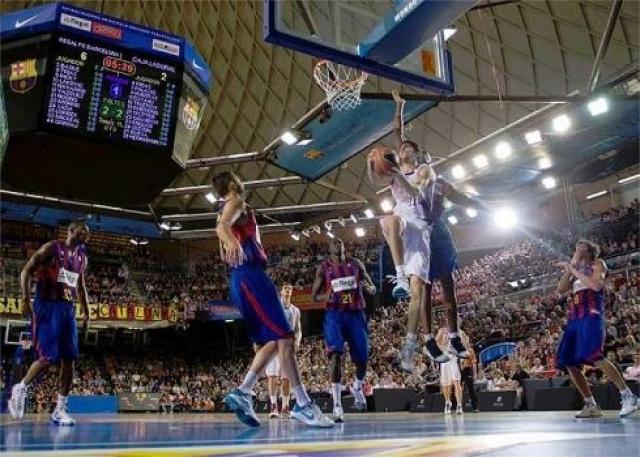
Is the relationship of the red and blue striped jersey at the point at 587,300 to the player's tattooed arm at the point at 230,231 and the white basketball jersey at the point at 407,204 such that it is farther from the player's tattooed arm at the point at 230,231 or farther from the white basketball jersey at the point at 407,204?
the player's tattooed arm at the point at 230,231

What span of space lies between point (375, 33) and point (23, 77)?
513cm

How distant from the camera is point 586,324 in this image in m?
A: 7.23

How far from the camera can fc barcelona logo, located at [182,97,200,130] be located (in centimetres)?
1009

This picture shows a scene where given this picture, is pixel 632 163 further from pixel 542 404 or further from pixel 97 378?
pixel 97 378

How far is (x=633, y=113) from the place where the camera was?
18641 mm

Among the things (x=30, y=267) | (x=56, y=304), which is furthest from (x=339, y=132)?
(x=30, y=267)

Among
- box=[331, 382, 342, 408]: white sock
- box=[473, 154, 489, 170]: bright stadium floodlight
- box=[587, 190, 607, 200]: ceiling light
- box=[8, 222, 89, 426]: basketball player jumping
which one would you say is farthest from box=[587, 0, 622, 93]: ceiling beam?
box=[587, 190, 607, 200]: ceiling light

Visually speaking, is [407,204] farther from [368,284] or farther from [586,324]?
[586,324]

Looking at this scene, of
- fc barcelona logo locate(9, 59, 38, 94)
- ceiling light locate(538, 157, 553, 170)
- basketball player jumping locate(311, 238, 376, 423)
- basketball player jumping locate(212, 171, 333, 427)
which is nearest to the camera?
basketball player jumping locate(212, 171, 333, 427)

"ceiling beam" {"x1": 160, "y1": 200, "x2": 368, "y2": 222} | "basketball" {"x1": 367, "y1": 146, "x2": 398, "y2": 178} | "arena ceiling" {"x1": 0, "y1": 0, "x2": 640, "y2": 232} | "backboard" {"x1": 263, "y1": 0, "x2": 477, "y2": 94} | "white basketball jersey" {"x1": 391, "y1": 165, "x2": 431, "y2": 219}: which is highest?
"arena ceiling" {"x1": 0, "y1": 0, "x2": 640, "y2": 232}

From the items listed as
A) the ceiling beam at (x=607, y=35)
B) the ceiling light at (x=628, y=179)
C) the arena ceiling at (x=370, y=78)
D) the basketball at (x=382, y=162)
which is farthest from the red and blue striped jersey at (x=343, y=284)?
the ceiling light at (x=628, y=179)

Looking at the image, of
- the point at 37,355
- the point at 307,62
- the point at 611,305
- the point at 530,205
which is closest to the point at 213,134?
the point at 307,62

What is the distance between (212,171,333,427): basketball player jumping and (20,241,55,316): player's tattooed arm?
2.65m

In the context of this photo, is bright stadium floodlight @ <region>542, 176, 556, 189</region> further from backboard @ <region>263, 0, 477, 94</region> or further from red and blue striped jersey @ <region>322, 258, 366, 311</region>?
red and blue striped jersey @ <region>322, 258, 366, 311</region>
